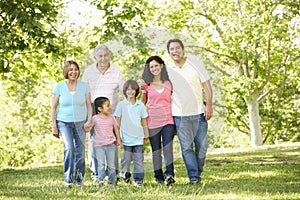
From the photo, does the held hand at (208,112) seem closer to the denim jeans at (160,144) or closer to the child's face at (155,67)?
the denim jeans at (160,144)

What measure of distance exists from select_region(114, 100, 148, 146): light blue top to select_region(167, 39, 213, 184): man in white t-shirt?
0.47 metres

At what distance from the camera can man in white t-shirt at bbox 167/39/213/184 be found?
6172 millimetres

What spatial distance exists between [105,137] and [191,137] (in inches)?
43.3

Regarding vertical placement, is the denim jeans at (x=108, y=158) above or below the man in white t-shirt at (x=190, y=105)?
below

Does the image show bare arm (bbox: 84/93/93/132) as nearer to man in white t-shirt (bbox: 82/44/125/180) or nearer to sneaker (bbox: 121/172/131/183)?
man in white t-shirt (bbox: 82/44/125/180)

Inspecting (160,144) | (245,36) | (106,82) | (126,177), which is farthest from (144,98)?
(245,36)

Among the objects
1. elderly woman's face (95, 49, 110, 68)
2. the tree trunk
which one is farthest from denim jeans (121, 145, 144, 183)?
the tree trunk

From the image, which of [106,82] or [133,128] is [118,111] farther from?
[106,82]

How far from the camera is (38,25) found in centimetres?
1098

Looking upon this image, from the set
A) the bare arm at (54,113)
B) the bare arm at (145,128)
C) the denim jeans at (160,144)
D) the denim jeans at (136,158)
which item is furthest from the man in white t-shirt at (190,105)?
the bare arm at (54,113)

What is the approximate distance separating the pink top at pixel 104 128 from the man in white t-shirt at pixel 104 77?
0.15m

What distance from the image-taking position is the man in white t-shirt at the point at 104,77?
6.16 m

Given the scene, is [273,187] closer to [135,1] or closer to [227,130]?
[135,1]

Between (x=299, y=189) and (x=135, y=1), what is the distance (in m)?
8.10
